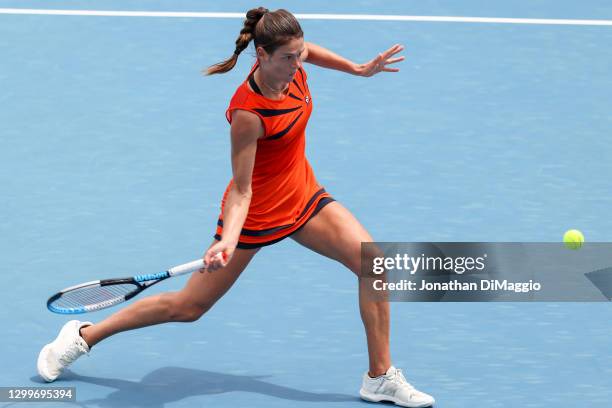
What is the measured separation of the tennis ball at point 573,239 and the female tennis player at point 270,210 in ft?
6.70

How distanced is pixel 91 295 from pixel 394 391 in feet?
5.35

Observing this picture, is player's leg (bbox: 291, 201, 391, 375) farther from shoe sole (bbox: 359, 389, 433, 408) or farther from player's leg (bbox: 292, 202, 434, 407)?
shoe sole (bbox: 359, 389, 433, 408)

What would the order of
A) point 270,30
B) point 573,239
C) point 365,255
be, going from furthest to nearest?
point 573,239 < point 365,255 < point 270,30

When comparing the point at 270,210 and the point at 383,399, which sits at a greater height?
the point at 270,210

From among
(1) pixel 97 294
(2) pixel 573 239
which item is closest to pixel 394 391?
(1) pixel 97 294

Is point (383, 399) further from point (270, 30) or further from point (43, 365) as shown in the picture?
point (270, 30)

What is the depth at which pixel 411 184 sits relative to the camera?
9.22 metres

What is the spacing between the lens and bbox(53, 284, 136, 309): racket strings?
22.0 feet

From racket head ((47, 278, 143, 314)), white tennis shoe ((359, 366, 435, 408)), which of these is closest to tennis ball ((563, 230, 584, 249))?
white tennis shoe ((359, 366, 435, 408))

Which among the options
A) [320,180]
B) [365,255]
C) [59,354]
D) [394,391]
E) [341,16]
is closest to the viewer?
[365,255]

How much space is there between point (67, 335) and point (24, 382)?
1.09ft

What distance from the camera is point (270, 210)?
22.1 feet

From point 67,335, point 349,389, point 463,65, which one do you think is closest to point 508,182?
point 463,65

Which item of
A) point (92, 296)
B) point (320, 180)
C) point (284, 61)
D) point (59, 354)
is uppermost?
point (320, 180)
